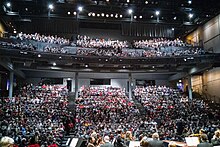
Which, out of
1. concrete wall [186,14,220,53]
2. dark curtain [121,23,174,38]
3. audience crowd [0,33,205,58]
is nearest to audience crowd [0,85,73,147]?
audience crowd [0,33,205,58]

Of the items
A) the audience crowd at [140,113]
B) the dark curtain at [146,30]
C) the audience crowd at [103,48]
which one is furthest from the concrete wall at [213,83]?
the dark curtain at [146,30]

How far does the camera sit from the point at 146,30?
3095 centimetres

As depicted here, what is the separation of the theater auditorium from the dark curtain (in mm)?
126

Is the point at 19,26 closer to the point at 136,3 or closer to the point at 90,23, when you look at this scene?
the point at 90,23

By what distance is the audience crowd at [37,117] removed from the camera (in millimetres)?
12117

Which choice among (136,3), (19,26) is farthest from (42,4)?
(136,3)

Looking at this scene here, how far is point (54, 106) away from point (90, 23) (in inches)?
582

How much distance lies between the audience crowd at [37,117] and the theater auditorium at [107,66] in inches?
2.8

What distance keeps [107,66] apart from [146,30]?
339 inches

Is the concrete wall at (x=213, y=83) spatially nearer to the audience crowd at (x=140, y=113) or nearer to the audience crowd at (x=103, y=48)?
the audience crowd at (x=103, y=48)

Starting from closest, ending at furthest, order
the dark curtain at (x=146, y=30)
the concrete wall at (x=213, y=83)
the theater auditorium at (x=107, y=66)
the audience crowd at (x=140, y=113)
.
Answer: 1. the audience crowd at (x=140, y=113)
2. the theater auditorium at (x=107, y=66)
3. the concrete wall at (x=213, y=83)
4. the dark curtain at (x=146, y=30)

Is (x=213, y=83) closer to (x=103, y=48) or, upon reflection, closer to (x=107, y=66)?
(x=107, y=66)

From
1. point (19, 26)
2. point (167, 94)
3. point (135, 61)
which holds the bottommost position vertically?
point (167, 94)

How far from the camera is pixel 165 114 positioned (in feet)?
63.0
